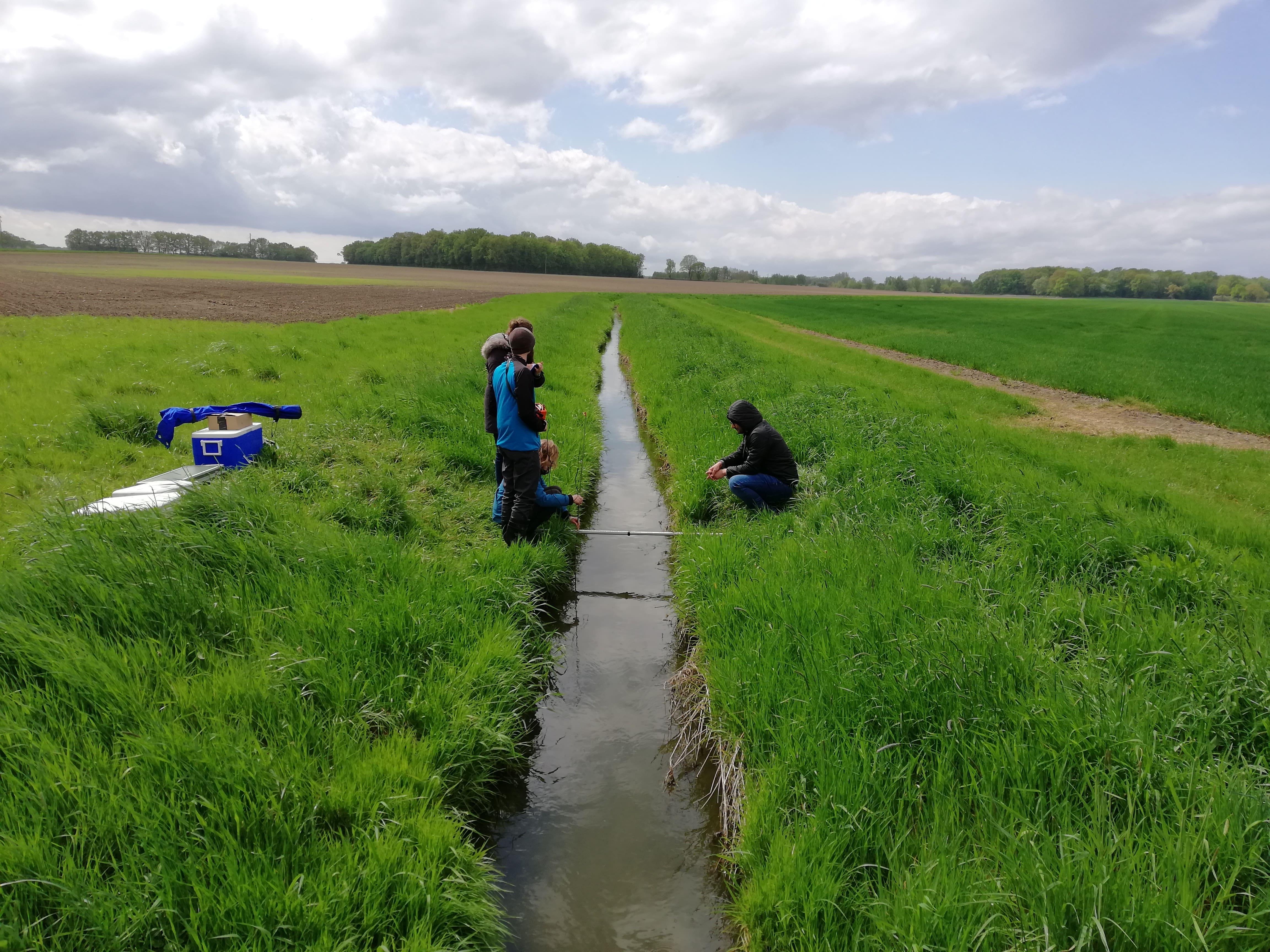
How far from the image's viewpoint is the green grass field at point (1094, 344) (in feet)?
53.2

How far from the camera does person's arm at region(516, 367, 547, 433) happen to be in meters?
5.78

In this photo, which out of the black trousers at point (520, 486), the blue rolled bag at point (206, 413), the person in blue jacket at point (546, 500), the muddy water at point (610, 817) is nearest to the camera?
the muddy water at point (610, 817)

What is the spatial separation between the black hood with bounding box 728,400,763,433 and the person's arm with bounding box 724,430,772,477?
0.29ft

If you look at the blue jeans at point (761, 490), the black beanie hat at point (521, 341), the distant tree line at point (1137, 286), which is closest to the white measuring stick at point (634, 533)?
the blue jeans at point (761, 490)

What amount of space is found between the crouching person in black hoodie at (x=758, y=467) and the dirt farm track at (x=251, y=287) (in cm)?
2398

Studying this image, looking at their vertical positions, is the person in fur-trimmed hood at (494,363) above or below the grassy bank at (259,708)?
above

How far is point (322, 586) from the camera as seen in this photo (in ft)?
14.3

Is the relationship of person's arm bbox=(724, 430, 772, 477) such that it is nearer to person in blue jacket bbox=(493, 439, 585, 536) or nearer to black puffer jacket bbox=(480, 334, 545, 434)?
person in blue jacket bbox=(493, 439, 585, 536)

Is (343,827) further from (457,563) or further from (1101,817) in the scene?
(1101,817)

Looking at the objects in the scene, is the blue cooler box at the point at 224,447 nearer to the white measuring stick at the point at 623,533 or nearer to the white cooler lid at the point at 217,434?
the white cooler lid at the point at 217,434

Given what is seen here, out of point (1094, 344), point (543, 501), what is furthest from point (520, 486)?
point (1094, 344)

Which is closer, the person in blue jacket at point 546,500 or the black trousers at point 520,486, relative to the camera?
the black trousers at point 520,486

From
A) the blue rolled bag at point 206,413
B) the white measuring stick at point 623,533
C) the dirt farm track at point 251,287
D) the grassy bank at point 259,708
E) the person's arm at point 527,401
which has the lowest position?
the white measuring stick at point 623,533

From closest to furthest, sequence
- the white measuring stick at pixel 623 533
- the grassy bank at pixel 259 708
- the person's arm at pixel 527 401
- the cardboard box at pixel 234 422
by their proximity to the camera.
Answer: the grassy bank at pixel 259 708 → the person's arm at pixel 527 401 → the cardboard box at pixel 234 422 → the white measuring stick at pixel 623 533
